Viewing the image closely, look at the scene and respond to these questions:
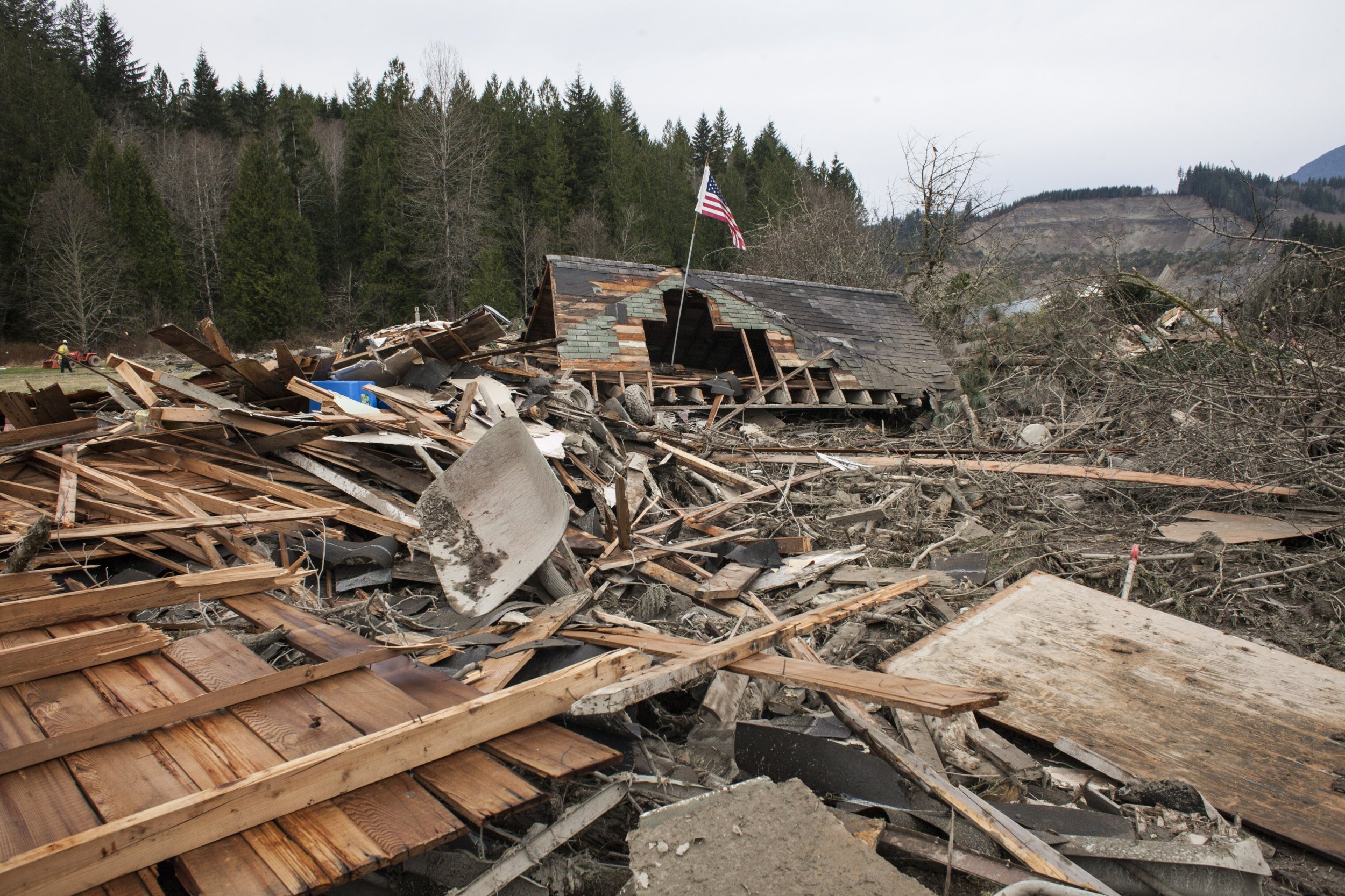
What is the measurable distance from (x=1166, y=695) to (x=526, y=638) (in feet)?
10.4

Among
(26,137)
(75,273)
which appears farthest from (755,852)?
(26,137)

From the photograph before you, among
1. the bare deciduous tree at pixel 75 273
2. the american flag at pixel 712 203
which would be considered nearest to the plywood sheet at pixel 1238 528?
the american flag at pixel 712 203

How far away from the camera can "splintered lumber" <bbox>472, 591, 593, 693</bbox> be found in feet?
10.0

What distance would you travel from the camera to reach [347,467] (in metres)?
5.77

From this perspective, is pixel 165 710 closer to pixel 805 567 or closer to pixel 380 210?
pixel 805 567

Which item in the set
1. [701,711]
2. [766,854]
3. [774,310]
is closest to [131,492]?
[701,711]

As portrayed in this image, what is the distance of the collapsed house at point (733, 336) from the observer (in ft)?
37.3

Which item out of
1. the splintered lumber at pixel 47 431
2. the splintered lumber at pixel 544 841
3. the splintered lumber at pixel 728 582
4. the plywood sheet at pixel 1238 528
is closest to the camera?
the splintered lumber at pixel 544 841

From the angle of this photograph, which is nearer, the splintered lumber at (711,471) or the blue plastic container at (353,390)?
the blue plastic container at (353,390)

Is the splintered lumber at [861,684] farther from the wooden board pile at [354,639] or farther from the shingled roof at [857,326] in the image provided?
the shingled roof at [857,326]

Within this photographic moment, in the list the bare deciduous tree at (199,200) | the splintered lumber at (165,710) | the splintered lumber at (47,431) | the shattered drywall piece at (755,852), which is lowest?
the shattered drywall piece at (755,852)

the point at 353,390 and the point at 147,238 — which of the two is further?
the point at 147,238

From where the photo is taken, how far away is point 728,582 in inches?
197

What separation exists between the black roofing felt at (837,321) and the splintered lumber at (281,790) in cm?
1014
